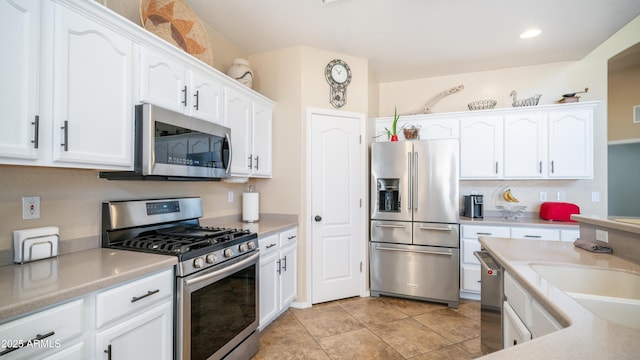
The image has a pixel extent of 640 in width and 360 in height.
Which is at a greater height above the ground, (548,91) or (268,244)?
(548,91)

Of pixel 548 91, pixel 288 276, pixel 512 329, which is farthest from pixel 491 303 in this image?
pixel 548 91

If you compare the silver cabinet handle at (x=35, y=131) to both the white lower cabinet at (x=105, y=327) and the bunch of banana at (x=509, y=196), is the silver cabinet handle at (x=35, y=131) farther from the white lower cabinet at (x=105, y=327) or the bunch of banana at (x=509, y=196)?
the bunch of banana at (x=509, y=196)

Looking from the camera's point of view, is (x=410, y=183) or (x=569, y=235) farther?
(x=410, y=183)

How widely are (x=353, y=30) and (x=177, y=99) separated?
180cm

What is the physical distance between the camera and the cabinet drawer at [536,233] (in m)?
2.96

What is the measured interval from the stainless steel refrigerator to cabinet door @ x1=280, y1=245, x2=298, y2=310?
963 mm

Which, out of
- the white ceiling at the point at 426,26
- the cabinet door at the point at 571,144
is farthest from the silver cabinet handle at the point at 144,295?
the cabinet door at the point at 571,144

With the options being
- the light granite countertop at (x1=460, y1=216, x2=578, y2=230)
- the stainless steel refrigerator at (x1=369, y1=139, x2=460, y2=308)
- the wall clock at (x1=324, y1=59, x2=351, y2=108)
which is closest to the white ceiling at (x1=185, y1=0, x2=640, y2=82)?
the wall clock at (x1=324, y1=59, x2=351, y2=108)

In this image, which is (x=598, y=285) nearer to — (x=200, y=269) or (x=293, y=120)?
(x=200, y=269)

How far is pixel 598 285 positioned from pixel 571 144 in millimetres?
2511

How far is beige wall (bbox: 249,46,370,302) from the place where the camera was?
3021mm

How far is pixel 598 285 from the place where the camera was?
137cm

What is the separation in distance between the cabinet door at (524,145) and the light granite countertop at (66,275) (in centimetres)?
361

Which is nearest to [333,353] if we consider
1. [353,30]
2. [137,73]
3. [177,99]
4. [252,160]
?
[252,160]
